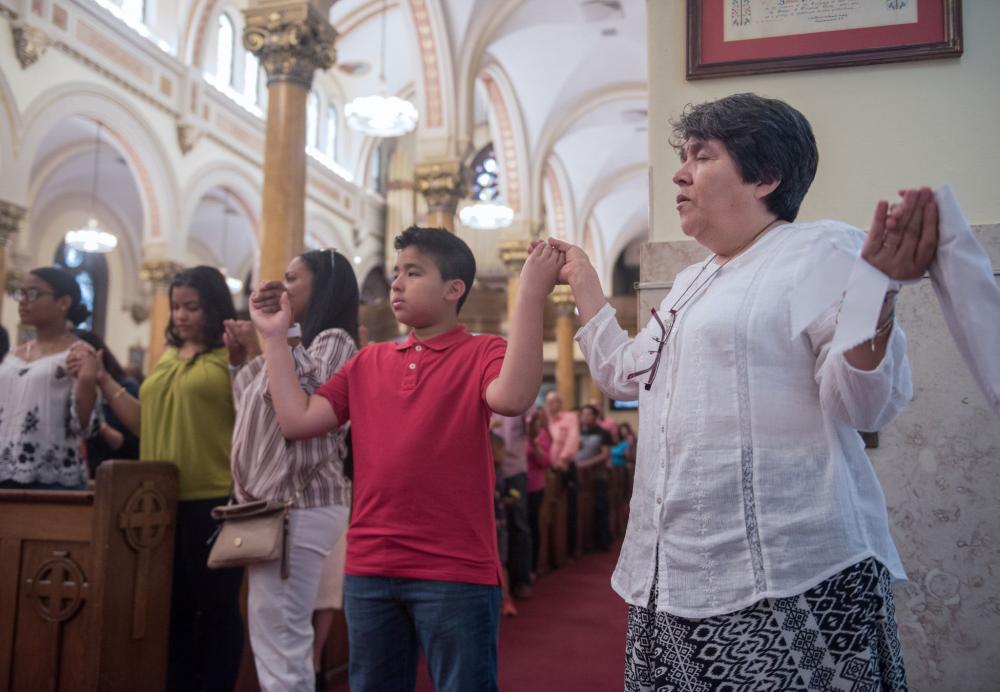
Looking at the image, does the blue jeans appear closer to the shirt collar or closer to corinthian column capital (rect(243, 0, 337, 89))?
the shirt collar

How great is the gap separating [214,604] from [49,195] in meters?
15.6

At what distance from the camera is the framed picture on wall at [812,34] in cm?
267

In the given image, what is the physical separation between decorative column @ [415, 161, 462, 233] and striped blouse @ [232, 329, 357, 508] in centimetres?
868

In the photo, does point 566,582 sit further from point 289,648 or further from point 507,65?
point 507,65

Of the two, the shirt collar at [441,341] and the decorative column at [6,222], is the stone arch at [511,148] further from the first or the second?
the shirt collar at [441,341]

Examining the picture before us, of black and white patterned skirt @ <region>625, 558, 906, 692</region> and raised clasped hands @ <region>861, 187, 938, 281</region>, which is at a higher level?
raised clasped hands @ <region>861, 187, 938, 281</region>

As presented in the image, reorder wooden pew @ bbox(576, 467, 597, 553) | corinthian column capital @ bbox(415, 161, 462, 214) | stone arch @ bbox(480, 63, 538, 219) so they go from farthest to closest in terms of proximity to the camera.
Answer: stone arch @ bbox(480, 63, 538, 219)
corinthian column capital @ bbox(415, 161, 462, 214)
wooden pew @ bbox(576, 467, 597, 553)

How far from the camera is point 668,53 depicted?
288cm

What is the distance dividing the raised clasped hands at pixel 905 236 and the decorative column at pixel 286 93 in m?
5.80

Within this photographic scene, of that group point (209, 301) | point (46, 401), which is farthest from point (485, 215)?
point (209, 301)

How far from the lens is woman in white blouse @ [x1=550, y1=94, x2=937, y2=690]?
4.30ft

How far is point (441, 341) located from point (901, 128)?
5.34 ft

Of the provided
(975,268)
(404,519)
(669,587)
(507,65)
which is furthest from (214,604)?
(507,65)

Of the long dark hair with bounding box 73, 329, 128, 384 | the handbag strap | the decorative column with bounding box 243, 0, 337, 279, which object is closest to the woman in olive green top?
the handbag strap
